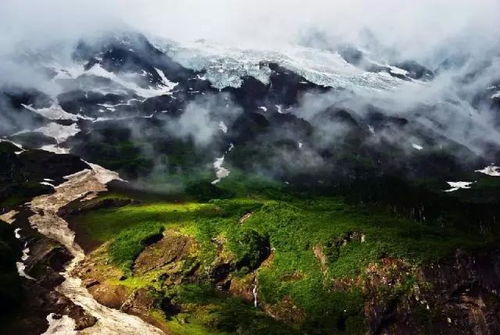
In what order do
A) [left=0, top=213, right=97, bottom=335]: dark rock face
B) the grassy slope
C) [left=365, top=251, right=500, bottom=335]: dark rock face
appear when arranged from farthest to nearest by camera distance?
the grassy slope
[left=365, top=251, right=500, bottom=335]: dark rock face
[left=0, top=213, right=97, bottom=335]: dark rock face

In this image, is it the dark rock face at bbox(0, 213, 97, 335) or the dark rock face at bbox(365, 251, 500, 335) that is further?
the dark rock face at bbox(365, 251, 500, 335)

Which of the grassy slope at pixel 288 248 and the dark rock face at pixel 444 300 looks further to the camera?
the grassy slope at pixel 288 248

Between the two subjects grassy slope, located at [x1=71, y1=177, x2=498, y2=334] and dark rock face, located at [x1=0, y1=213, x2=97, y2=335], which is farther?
grassy slope, located at [x1=71, y1=177, x2=498, y2=334]

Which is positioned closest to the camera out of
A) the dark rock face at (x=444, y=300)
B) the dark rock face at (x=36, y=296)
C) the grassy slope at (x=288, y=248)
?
the dark rock face at (x=36, y=296)

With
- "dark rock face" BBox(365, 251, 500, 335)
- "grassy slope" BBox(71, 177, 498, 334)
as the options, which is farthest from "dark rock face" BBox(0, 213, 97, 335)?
"dark rock face" BBox(365, 251, 500, 335)

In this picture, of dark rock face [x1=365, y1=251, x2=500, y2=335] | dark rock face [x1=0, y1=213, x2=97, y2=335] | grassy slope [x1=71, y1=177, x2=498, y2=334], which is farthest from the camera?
grassy slope [x1=71, y1=177, x2=498, y2=334]

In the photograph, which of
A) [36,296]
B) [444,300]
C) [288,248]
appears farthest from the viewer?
[288,248]

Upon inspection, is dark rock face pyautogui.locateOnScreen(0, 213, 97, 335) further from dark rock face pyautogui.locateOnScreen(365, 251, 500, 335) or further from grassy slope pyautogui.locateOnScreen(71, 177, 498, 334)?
dark rock face pyautogui.locateOnScreen(365, 251, 500, 335)

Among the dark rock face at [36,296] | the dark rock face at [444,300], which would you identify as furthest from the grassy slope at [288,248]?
the dark rock face at [36,296]

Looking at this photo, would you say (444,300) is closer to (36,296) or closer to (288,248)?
(288,248)

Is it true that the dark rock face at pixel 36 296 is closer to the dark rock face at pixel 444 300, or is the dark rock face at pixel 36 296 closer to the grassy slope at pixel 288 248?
the grassy slope at pixel 288 248

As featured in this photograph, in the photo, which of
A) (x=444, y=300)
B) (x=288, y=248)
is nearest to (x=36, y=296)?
(x=288, y=248)

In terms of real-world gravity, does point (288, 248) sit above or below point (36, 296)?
above

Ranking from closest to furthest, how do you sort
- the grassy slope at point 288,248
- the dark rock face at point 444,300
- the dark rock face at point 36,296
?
the dark rock face at point 36,296 → the dark rock face at point 444,300 → the grassy slope at point 288,248
